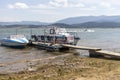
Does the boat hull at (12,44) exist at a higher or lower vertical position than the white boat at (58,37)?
lower

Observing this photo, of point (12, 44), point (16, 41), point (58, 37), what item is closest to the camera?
point (58, 37)

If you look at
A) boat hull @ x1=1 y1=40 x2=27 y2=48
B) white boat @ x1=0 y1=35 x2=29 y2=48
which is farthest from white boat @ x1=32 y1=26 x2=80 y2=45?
boat hull @ x1=1 y1=40 x2=27 y2=48

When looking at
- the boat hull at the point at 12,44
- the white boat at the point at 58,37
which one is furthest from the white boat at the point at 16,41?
the white boat at the point at 58,37

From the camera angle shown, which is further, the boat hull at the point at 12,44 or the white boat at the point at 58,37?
the boat hull at the point at 12,44

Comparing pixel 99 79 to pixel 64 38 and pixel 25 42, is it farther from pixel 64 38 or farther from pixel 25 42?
pixel 25 42

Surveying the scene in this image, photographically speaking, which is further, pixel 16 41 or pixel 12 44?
pixel 12 44

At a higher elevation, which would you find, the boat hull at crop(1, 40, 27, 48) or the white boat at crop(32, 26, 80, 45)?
the white boat at crop(32, 26, 80, 45)

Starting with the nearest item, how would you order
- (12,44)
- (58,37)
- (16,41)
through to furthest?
1. (58,37)
2. (16,41)
3. (12,44)

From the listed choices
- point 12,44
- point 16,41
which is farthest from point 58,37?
point 12,44

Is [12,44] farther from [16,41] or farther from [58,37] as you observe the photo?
[58,37]

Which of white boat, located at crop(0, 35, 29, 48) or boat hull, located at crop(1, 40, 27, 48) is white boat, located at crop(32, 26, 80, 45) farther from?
boat hull, located at crop(1, 40, 27, 48)

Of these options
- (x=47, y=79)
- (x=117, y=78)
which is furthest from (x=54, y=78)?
(x=117, y=78)

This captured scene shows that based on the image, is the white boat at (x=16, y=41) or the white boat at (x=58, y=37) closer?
the white boat at (x=58, y=37)

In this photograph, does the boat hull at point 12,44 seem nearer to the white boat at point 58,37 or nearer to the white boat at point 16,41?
the white boat at point 16,41
